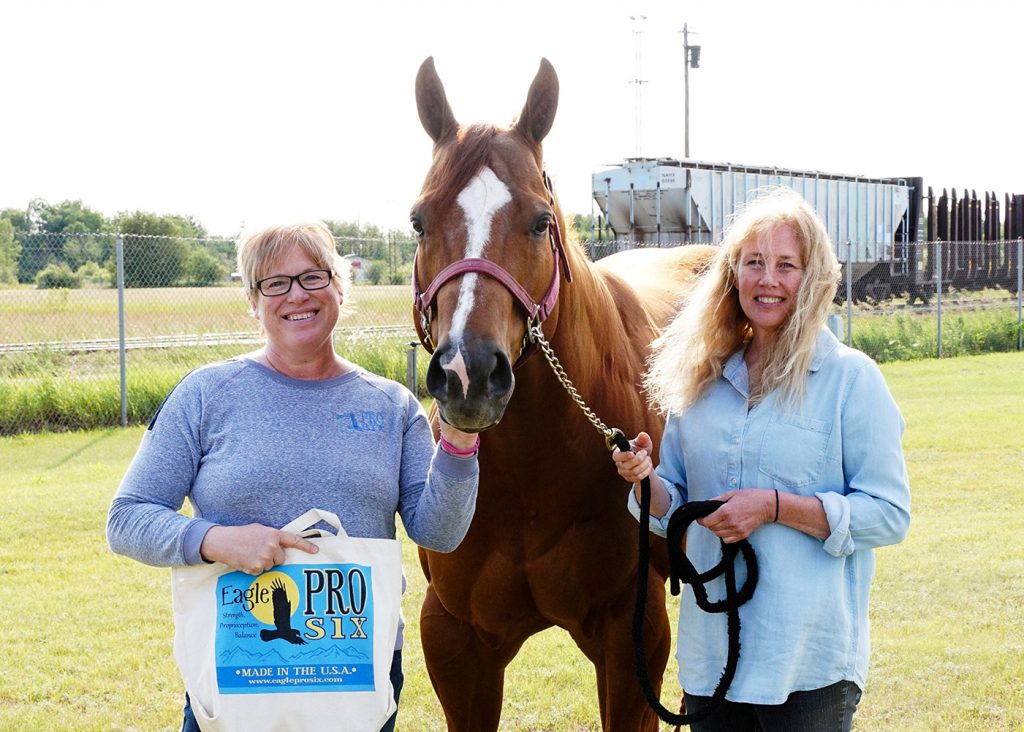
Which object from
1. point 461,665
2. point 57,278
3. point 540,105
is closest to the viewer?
point 540,105

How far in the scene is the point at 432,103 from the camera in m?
2.54

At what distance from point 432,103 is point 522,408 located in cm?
84

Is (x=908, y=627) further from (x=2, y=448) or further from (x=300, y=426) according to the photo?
(x=2, y=448)

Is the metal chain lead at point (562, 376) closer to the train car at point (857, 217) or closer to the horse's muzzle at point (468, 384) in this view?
the horse's muzzle at point (468, 384)

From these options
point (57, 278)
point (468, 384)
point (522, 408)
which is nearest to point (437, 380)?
point (468, 384)

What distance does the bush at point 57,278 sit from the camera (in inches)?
430

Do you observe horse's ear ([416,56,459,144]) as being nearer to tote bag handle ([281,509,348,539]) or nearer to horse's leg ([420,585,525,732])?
tote bag handle ([281,509,348,539])

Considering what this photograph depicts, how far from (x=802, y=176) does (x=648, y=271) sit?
A: 780 inches

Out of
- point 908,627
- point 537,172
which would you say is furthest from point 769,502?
point 908,627

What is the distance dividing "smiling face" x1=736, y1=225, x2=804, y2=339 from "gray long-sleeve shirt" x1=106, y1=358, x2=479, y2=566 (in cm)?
79

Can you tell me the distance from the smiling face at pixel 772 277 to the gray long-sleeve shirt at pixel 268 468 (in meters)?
0.79

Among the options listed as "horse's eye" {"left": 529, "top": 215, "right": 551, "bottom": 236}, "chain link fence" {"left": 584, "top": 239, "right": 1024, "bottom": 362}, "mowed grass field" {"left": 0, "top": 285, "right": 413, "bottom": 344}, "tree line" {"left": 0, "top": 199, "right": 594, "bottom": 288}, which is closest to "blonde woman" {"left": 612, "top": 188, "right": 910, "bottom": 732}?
"horse's eye" {"left": 529, "top": 215, "right": 551, "bottom": 236}

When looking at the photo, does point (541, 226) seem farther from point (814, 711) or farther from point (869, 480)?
point (814, 711)

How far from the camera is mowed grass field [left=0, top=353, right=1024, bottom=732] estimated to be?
156 inches
